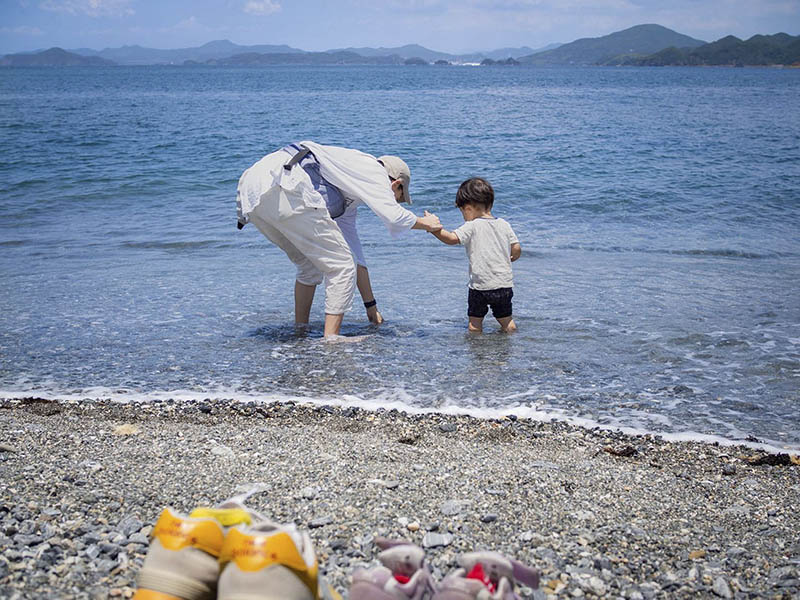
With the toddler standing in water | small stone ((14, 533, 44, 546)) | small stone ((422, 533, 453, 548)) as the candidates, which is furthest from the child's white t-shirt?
small stone ((14, 533, 44, 546))

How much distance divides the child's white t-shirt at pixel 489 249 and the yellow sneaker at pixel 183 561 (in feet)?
15.0

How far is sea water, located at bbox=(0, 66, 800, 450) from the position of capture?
5.28 metres

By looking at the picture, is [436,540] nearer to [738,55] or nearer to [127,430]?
[127,430]

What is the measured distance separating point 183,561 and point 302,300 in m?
4.87

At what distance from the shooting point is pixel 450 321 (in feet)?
23.6

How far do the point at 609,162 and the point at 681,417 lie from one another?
17342 millimetres

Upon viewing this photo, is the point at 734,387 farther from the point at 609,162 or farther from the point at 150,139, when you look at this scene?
the point at 150,139

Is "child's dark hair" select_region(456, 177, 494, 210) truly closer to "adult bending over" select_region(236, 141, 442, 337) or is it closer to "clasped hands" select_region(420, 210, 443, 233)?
"adult bending over" select_region(236, 141, 442, 337)

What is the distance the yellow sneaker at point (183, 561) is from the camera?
205cm

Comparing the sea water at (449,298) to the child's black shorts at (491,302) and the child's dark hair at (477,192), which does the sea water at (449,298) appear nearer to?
the child's black shorts at (491,302)

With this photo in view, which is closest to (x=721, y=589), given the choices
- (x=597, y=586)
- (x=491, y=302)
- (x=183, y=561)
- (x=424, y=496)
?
(x=597, y=586)


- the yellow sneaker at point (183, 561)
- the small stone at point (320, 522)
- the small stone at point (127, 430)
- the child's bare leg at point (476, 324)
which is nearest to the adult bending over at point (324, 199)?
the child's bare leg at point (476, 324)

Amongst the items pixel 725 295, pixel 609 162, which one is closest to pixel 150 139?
pixel 609 162

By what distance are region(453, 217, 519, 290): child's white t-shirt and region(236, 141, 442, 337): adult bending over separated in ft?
2.20
